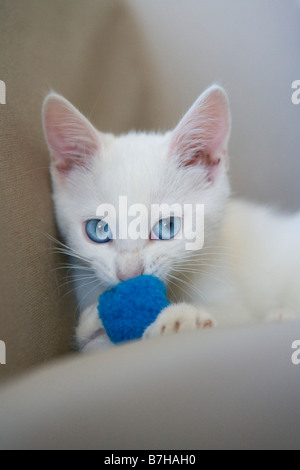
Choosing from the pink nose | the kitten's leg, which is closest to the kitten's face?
the pink nose

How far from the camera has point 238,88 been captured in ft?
5.53

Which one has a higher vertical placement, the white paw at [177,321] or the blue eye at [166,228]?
the blue eye at [166,228]

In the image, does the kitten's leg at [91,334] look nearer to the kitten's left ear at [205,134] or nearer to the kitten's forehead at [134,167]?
the kitten's forehead at [134,167]

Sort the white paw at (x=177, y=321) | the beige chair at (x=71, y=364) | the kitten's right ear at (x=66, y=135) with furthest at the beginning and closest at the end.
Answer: the kitten's right ear at (x=66, y=135), the white paw at (x=177, y=321), the beige chair at (x=71, y=364)

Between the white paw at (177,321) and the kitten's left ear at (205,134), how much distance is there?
Result: 44 centimetres

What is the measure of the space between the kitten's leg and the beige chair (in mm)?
55

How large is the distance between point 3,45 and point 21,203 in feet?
1.39

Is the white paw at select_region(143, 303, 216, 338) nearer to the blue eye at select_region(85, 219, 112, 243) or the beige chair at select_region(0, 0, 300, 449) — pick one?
the beige chair at select_region(0, 0, 300, 449)

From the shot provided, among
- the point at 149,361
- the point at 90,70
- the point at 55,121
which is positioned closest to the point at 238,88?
the point at 90,70

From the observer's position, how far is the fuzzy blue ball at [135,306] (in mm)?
883

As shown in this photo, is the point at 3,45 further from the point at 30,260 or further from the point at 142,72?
the point at 142,72

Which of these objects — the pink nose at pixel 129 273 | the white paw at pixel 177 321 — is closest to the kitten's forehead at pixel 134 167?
the pink nose at pixel 129 273

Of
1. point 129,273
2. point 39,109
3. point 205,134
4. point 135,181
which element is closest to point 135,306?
point 129,273

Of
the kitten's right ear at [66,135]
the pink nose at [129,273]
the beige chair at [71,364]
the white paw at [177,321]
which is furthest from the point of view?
the kitten's right ear at [66,135]
